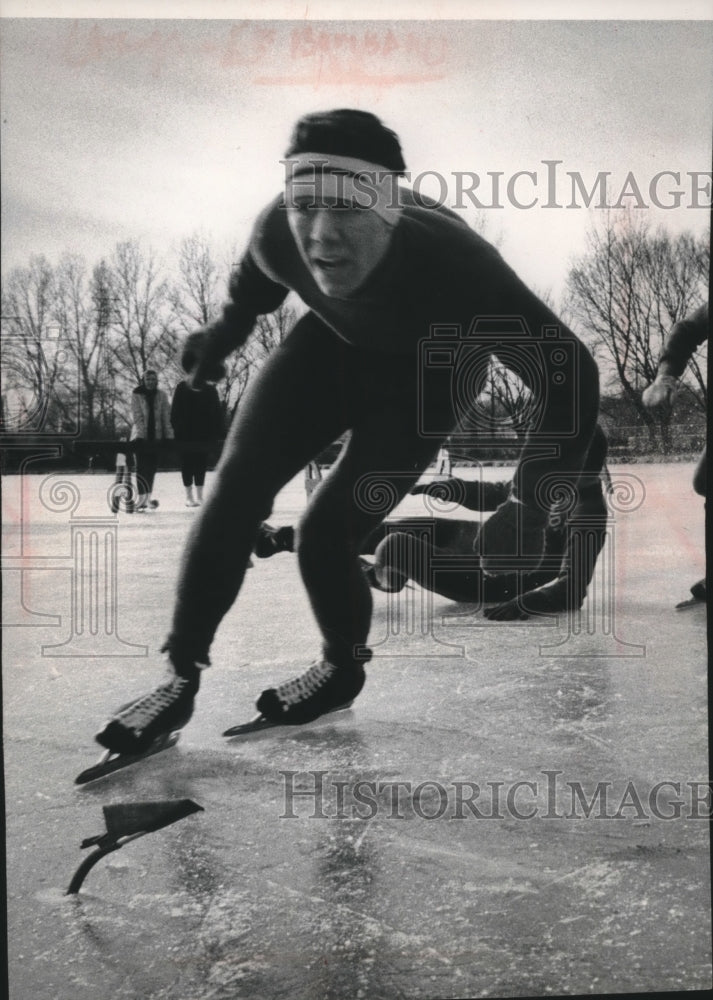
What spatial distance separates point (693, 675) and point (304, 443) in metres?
1.38

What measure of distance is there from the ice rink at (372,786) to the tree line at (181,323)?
8.5 inches

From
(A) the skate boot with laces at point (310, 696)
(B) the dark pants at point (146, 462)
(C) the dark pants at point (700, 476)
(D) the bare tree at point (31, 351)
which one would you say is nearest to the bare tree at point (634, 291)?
(C) the dark pants at point (700, 476)

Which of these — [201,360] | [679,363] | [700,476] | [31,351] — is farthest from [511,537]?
[31,351]

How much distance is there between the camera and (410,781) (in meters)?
2.52

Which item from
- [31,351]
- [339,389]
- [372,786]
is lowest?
[372,786]

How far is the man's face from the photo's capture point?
248cm

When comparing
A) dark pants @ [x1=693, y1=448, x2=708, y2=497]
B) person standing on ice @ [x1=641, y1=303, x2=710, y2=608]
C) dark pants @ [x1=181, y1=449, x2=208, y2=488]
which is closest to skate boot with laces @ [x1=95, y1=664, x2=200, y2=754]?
dark pants @ [x1=181, y1=449, x2=208, y2=488]

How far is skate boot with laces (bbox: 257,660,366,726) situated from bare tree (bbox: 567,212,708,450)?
118 centimetres

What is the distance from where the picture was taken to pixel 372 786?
99.1 inches

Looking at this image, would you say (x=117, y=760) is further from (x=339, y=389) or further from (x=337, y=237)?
(x=337, y=237)

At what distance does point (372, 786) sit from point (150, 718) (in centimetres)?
67

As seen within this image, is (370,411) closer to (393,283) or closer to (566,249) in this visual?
(393,283)

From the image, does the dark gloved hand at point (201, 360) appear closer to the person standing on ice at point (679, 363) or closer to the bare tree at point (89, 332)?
the bare tree at point (89, 332)

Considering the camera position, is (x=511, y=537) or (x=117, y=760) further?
(x=511, y=537)
